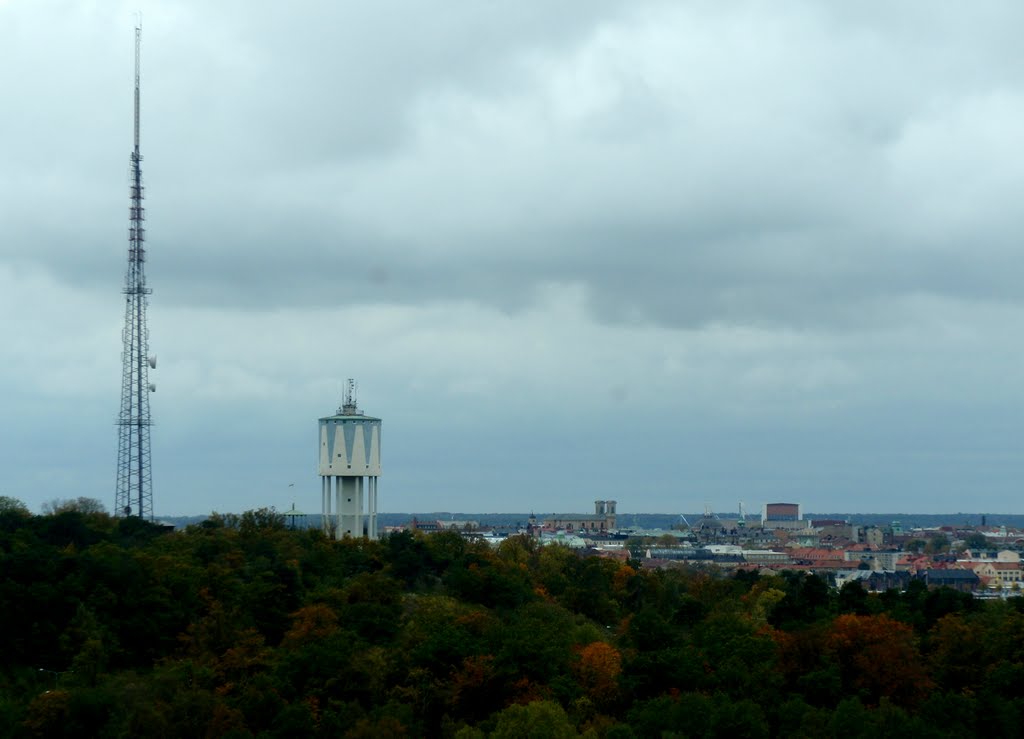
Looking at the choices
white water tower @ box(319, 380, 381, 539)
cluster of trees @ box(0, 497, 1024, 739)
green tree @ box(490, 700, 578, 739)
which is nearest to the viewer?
green tree @ box(490, 700, 578, 739)

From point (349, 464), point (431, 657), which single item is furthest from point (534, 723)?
point (349, 464)

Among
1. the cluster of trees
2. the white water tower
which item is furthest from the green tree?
the white water tower

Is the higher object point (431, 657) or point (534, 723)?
point (431, 657)

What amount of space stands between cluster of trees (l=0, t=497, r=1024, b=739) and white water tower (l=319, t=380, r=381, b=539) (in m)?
14.9

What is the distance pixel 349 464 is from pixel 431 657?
104 feet

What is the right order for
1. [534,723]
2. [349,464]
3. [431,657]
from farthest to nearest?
[349,464] → [431,657] → [534,723]

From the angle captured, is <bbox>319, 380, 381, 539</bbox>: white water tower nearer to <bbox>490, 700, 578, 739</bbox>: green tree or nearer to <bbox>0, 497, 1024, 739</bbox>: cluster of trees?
<bbox>0, 497, 1024, 739</bbox>: cluster of trees

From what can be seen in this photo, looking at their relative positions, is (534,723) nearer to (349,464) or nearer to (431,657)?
(431,657)

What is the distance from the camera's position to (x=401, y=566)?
67.9 m

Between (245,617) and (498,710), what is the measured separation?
11.9m

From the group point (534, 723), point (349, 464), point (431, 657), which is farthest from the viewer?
point (349, 464)

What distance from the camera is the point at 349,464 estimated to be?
80.8 metres

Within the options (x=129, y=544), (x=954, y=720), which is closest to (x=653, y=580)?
(x=129, y=544)

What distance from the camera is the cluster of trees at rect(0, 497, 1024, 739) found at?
145ft
